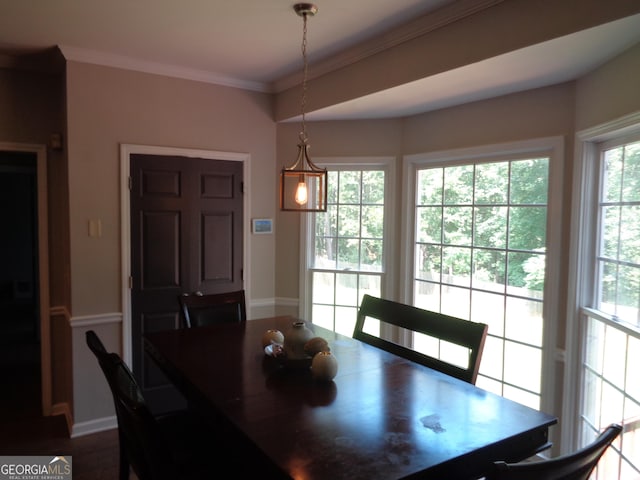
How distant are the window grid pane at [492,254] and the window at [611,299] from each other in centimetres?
31

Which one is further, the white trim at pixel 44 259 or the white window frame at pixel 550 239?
the white trim at pixel 44 259

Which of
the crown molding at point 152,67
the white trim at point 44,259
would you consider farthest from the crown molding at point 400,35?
the white trim at point 44,259

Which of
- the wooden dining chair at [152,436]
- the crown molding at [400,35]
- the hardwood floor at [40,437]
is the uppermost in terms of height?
the crown molding at [400,35]

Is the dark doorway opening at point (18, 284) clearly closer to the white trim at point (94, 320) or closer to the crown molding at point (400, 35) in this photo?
the white trim at point (94, 320)

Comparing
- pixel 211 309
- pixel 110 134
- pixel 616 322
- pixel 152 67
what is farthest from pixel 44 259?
pixel 616 322

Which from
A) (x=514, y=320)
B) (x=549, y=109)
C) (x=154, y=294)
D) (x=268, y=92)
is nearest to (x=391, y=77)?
(x=549, y=109)

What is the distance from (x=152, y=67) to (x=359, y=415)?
2898 mm

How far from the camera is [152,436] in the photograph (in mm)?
1415

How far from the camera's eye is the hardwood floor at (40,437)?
288 cm

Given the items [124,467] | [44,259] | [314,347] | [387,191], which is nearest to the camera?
[314,347]

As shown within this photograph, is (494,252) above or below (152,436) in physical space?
above

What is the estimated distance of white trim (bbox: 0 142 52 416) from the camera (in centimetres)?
343

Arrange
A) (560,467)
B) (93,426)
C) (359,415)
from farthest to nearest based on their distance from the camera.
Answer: (93,426) → (359,415) → (560,467)

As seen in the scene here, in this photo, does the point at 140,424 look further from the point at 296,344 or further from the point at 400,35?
the point at 400,35
